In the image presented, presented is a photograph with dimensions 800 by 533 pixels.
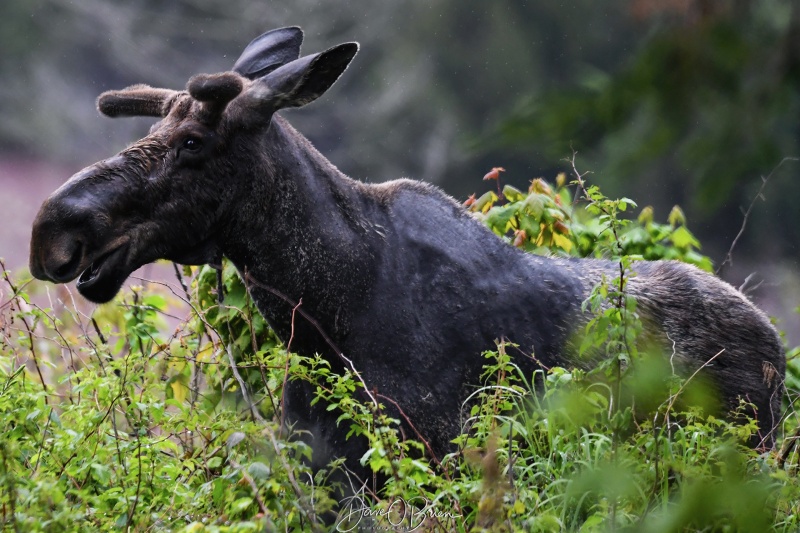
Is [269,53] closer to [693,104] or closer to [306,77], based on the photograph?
[306,77]

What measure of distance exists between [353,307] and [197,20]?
20.5 metres

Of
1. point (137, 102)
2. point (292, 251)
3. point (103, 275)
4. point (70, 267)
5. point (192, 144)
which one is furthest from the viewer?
point (137, 102)

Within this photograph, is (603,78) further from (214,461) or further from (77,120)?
(77,120)

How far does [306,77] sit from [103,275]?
126 cm

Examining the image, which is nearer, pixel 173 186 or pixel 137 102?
pixel 173 186

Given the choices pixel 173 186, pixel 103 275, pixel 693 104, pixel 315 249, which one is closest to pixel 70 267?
pixel 103 275

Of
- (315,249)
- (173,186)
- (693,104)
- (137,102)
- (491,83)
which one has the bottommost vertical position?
(693,104)

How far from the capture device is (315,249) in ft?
16.2

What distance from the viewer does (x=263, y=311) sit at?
500cm

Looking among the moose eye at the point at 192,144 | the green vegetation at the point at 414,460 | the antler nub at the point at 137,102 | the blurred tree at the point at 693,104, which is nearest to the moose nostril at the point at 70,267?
the green vegetation at the point at 414,460

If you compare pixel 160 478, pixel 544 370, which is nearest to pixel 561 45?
pixel 544 370

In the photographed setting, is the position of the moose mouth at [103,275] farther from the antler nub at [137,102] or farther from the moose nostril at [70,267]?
the antler nub at [137,102]

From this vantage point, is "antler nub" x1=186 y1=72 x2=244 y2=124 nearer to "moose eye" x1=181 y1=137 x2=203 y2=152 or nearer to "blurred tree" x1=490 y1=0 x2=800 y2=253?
"moose eye" x1=181 y1=137 x2=203 y2=152

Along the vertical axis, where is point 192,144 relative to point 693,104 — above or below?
above
